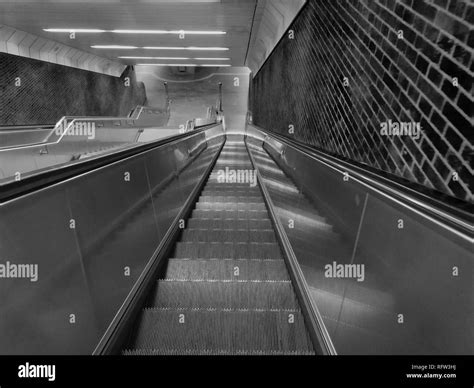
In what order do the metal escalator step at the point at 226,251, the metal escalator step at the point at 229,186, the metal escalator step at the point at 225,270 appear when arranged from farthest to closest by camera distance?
the metal escalator step at the point at 229,186 → the metal escalator step at the point at 226,251 → the metal escalator step at the point at 225,270

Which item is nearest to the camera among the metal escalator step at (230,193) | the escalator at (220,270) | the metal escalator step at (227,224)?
the escalator at (220,270)

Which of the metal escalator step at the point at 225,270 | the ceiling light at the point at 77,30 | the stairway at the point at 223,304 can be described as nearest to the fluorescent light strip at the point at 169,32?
the ceiling light at the point at 77,30

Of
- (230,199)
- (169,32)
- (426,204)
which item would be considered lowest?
(230,199)

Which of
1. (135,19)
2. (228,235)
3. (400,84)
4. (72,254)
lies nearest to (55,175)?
(72,254)

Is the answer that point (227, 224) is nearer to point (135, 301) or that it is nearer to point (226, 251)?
point (226, 251)

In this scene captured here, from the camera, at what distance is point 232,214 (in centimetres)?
495

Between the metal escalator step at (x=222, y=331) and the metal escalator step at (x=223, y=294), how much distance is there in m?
0.33

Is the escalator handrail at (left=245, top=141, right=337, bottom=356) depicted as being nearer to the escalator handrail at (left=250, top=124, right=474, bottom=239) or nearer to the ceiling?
the escalator handrail at (left=250, top=124, right=474, bottom=239)

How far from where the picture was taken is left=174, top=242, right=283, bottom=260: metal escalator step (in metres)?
3.54

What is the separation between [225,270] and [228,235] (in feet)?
3.23

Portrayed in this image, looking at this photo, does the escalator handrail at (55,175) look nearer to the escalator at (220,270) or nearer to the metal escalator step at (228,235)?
the escalator at (220,270)

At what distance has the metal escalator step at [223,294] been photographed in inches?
107

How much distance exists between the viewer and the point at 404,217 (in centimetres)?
136

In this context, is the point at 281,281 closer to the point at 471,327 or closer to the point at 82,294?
the point at 82,294
